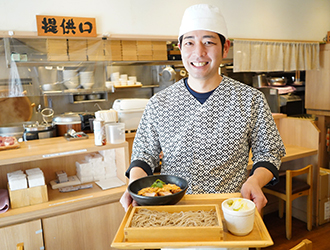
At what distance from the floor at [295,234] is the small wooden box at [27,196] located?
223cm

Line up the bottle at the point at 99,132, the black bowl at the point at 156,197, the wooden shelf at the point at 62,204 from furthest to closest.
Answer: the bottle at the point at 99,132, the wooden shelf at the point at 62,204, the black bowl at the point at 156,197

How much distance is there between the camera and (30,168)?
2477 mm

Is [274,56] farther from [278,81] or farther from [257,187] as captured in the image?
[257,187]

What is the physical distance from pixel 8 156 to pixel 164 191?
4.81 feet

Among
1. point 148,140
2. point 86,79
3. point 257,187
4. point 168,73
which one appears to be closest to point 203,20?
point 148,140

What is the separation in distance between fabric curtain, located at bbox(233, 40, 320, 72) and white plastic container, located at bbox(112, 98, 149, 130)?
151 cm

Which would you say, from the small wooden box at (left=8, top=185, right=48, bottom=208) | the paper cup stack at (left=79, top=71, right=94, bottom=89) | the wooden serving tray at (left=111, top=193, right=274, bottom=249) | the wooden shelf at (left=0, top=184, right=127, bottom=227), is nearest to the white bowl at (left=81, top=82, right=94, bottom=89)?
the paper cup stack at (left=79, top=71, right=94, bottom=89)

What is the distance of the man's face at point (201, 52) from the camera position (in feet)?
4.22

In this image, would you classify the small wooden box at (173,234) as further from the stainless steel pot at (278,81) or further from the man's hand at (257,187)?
the stainless steel pot at (278,81)

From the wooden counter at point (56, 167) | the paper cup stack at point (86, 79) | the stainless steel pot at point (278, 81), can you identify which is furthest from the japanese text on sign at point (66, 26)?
the stainless steel pot at point (278, 81)

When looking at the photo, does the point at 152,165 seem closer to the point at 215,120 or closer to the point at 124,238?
the point at 215,120

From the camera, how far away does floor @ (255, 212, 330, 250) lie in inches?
119

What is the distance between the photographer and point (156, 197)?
1008mm

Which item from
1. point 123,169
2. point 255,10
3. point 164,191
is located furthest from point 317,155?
point 164,191
